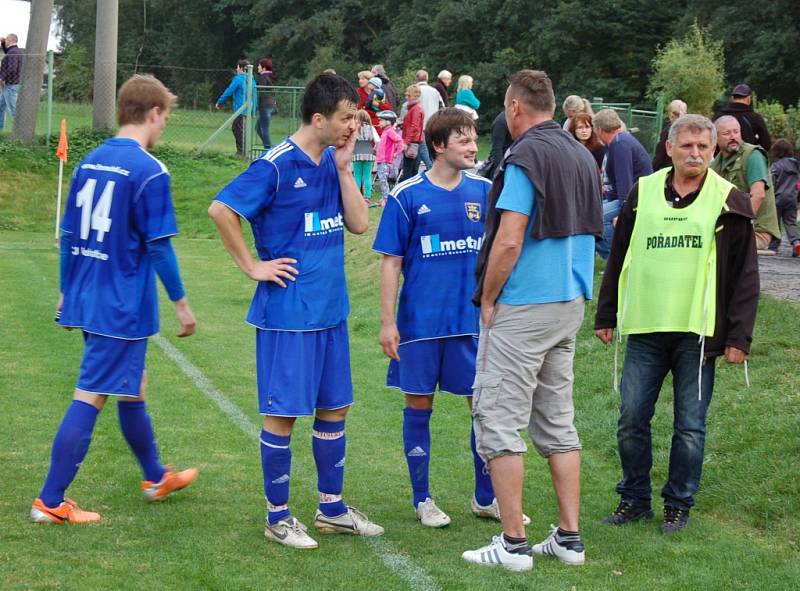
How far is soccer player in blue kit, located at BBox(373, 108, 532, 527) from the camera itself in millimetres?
5633

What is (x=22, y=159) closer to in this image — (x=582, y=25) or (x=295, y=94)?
(x=295, y=94)

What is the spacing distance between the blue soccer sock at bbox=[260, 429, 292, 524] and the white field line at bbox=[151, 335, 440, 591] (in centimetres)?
46

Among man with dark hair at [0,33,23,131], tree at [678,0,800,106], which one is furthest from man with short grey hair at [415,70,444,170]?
tree at [678,0,800,106]

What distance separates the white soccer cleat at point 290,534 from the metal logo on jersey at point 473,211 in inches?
67.6

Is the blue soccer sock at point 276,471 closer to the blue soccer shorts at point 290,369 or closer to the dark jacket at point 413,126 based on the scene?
the blue soccer shorts at point 290,369

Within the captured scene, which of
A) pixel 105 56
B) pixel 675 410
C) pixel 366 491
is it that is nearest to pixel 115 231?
pixel 366 491

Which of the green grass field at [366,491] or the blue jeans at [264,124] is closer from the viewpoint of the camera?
the green grass field at [366,491]

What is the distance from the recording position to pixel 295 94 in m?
25.5

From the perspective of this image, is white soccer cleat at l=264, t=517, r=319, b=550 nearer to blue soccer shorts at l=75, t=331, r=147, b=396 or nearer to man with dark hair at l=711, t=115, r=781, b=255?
blue soccer shorts at l=75, t=331, r=147, b=396

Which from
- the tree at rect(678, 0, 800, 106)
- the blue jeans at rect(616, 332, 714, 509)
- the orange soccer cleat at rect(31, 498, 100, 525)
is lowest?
the orange soccer cleat at rect(31, 498, 100, 525)

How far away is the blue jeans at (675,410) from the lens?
223 inches

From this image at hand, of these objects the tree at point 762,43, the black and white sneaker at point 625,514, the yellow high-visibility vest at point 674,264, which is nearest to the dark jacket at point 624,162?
the yellow high-visibility vest at point 674,264

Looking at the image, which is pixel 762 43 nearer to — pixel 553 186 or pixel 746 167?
pixel 746 167

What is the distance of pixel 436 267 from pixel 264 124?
19155 mm
